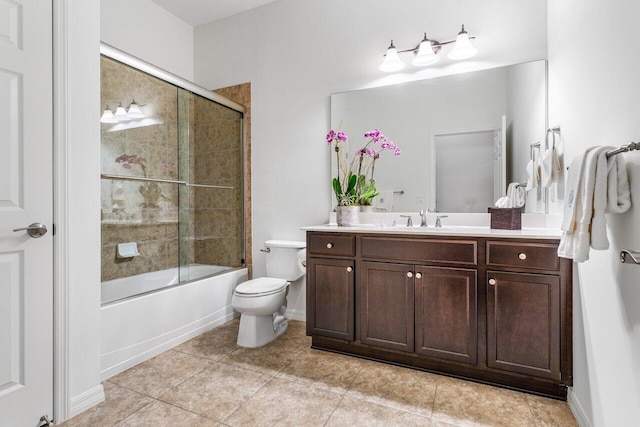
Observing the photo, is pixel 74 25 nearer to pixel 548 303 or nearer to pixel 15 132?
pixel 15 132

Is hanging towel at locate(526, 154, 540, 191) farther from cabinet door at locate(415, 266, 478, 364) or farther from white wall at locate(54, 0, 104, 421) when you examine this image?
white wall at locate(54, 0, 104, 421)

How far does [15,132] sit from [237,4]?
2.39 m

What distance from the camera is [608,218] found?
50.4 inches

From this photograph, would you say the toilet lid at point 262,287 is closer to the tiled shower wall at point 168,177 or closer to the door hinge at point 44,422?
the tiled shower wall at point 168,177

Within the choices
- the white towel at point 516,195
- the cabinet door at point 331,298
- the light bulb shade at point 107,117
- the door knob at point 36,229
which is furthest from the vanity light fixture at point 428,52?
the door knob at point 36,229

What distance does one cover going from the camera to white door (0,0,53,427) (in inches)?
55.4

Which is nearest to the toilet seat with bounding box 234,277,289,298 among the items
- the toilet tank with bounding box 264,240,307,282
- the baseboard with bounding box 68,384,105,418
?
the toilet tank with bounding box 264,240,307,282

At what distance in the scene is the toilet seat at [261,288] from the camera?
7.77 ft

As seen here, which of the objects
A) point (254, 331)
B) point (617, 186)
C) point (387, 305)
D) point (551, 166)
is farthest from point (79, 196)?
point (551, 166)

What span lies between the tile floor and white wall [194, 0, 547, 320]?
3.28 feet

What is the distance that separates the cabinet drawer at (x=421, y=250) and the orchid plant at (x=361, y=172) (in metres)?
0.58

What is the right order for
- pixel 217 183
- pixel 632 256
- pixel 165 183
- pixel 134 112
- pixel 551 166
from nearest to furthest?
1. pixel 632 256
2. pixel 551 166
3. pixel 134 112
4. pixel 165 183
5. pixel 217 183

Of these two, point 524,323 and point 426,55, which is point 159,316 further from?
point 426,55

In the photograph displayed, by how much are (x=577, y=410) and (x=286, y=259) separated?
208 cm
